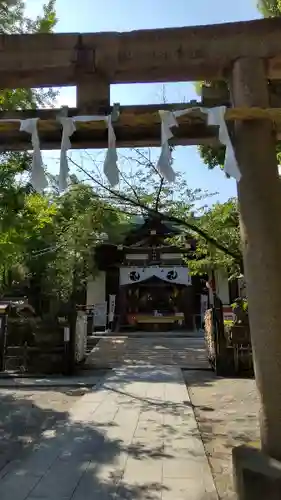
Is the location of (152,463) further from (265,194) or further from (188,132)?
(188,132)

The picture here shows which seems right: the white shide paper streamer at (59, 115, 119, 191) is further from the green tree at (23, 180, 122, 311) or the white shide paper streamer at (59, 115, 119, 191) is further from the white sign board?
the white sign board

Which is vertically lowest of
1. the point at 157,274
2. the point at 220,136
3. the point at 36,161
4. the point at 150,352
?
the point at 150,352

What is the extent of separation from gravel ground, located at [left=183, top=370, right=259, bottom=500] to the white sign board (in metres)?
10.7

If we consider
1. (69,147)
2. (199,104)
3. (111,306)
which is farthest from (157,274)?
(69,147)

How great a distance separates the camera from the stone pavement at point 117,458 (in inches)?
153

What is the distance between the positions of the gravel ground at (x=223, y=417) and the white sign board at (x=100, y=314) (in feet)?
35.1

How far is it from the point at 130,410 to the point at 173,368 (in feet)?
16.4

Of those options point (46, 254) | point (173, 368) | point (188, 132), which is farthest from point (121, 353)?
point (188, 132)

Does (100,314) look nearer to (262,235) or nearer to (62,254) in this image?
→ (62,254)

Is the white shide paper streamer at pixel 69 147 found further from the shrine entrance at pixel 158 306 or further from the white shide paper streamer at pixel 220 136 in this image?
the shrine entrance at pixel 158 306

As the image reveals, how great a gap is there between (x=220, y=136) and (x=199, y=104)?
2.20 ft

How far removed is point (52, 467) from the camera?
14.9 ft

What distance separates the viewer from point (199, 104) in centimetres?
414

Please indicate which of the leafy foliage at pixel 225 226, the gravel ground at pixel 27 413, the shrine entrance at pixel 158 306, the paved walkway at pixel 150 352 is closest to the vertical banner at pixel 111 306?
the shrine entrance at pixel 158 306
